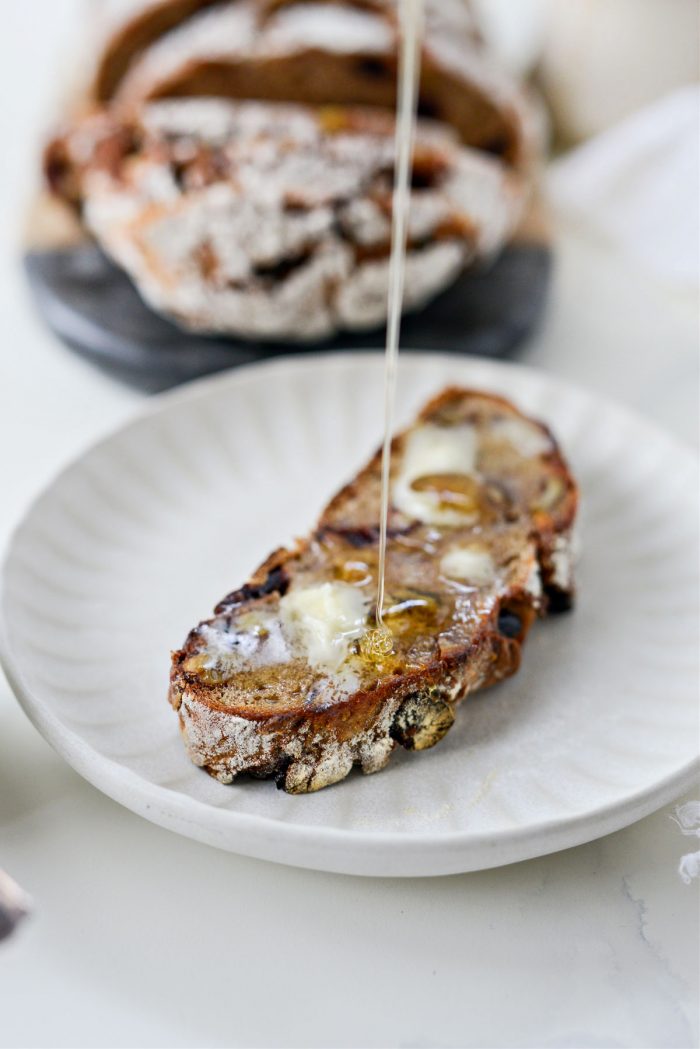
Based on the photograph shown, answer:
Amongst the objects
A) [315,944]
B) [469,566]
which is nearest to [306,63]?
[469,566]

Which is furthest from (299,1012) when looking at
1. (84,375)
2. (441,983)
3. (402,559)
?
(84,375)

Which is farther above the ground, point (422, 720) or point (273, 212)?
point (273, 212)

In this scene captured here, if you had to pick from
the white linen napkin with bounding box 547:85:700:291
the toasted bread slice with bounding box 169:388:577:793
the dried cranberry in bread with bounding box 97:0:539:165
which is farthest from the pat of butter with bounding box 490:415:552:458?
the dried cranberry in bread with bounding box 97:0:539:165

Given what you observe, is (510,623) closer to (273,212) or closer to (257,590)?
(257,590)

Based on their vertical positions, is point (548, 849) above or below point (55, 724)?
below

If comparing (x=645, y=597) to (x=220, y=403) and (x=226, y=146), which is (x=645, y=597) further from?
(x=226, y=146)

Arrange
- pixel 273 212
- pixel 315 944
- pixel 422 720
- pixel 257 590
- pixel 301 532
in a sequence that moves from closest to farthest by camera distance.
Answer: pixel 315 944
pixel 422 720
pixel 257 590
pixel 301 532
pixel 273 212
